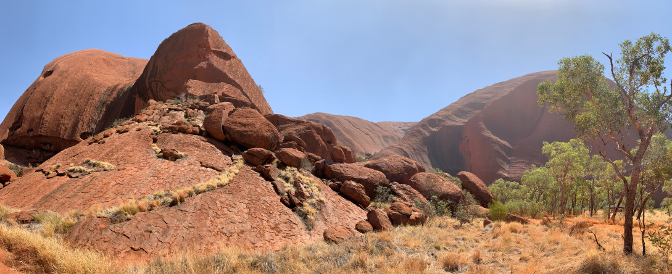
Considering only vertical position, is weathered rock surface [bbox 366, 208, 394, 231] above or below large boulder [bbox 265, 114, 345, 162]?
below

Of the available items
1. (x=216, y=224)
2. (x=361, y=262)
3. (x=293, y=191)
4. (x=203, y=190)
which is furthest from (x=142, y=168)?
(x=361, y=262)

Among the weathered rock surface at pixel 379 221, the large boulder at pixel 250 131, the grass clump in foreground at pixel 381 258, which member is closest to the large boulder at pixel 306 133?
the large boulder at pixel 250 131

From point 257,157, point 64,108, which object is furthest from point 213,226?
point 64,108

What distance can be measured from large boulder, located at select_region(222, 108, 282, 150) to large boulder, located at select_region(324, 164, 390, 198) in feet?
11.5

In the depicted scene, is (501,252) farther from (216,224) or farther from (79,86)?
(79,86)

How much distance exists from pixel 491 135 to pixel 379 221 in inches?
2163

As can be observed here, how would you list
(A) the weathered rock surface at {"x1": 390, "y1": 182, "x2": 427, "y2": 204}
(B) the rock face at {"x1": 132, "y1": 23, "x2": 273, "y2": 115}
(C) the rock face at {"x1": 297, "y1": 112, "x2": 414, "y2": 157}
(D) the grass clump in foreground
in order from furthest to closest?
(C) the rock face at {"x1": 297, "y1": 112, "x2": 414, "y2": 157} → (B) the rock face at {"x1": 132, "y1": 23, "x2": 273, "y2": 115} → (A) the weathered rock surface at {"x1": 390, "y1": 182, "x2": 427, "y2": 204} → (D) the grass clump in foreground

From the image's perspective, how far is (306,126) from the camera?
20.6 meters

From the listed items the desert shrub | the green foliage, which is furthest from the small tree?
the desert shrub

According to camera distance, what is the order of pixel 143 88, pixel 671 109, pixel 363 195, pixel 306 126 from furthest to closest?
pixel 143 88 < pixel 306 126 < pixel 363 195 < pixel 671 109

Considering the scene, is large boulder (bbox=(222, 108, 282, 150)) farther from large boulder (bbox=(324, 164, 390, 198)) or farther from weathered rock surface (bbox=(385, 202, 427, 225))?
weathered rock surface (bbox=(385, 202, 427, 225))

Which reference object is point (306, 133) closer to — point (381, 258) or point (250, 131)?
point (250, 131)

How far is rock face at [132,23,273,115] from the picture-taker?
20.7 meters

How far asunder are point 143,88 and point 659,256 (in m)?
28.8
